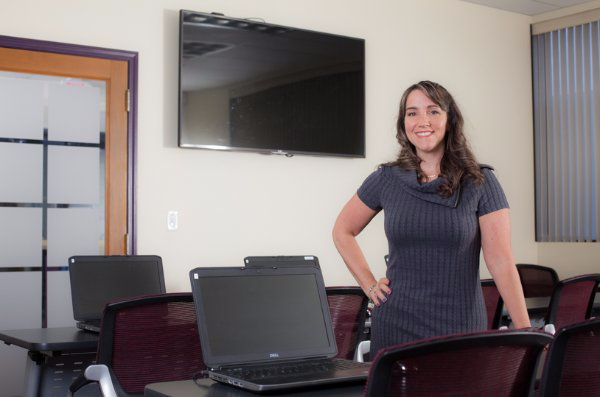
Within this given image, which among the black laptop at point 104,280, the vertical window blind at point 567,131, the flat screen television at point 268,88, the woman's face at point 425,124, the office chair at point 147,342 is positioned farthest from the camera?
the vertical window blind at point 567,131

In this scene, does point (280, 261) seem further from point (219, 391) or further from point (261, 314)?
point (219, 391)

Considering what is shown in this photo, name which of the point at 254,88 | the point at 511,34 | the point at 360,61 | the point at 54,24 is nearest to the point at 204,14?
the point at 254,88

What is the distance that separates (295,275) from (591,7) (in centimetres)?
502

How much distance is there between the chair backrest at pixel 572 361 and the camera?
1466mm

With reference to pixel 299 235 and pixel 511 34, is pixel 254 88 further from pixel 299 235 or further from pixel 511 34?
pixel 511 34

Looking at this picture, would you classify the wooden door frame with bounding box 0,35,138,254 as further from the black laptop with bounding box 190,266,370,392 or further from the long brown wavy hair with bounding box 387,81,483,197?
the black laptop with bounding box 190,266,370,392

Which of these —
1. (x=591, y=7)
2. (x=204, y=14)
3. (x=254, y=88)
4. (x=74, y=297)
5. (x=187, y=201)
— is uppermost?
(x=591, y=7)

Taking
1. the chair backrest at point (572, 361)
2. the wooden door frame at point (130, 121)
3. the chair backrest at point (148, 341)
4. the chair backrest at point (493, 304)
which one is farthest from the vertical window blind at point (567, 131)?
the chair backrest at point (572, 361)

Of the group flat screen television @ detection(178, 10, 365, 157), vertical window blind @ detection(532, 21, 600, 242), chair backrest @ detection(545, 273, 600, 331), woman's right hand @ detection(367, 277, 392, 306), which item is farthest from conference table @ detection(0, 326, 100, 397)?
vertical window blind @ detection(532, 21, 600, 242)

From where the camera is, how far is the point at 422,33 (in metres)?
5.98

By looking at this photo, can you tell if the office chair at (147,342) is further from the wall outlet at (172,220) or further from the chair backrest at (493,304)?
the wall outlet at (172,220)

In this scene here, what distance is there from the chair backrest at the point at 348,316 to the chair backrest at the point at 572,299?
4.08 feet

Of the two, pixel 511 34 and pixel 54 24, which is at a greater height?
pixel 511 34

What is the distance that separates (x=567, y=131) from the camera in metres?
6.38
